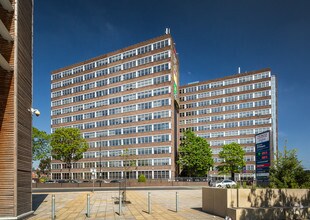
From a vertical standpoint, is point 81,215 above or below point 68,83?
below

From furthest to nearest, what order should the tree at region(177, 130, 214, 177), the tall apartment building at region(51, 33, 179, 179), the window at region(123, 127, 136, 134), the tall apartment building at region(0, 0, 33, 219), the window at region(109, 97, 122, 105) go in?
the window at region(109, 97, 122, 105) → the window at region(123, 127, 136, 134) → the tall apartment building at region(51, 33, 179, 179) → the tree at region(177, 130, 214, 177) → the tall apartment building at region(0, 0, 33, 219)

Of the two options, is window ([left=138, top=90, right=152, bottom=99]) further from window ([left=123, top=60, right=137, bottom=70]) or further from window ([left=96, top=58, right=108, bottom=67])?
window ([left=96, top=58, right=108, bottom=67])

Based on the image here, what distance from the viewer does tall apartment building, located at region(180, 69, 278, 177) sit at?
3821 inches

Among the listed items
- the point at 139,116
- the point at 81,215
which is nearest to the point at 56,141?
the point at 139,116

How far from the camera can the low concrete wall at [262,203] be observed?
47.2 ft

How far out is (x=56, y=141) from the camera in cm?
6888

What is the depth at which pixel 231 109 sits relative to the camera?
103 m

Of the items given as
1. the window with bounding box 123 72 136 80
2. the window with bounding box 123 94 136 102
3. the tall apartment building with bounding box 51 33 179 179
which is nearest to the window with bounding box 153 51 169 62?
the tall apartment building with bounding box 51 33 179 179

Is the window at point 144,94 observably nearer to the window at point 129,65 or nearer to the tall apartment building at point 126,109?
the tall apartment building at point 126,109

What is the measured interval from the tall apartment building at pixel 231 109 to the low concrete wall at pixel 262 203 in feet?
268

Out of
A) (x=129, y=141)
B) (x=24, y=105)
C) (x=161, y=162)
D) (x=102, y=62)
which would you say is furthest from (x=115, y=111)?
(x=24, y=105)

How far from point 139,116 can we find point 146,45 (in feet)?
58.9

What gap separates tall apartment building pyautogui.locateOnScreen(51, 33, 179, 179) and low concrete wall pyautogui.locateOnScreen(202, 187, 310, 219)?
184ft

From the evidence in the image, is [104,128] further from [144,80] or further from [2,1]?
[2,1]
